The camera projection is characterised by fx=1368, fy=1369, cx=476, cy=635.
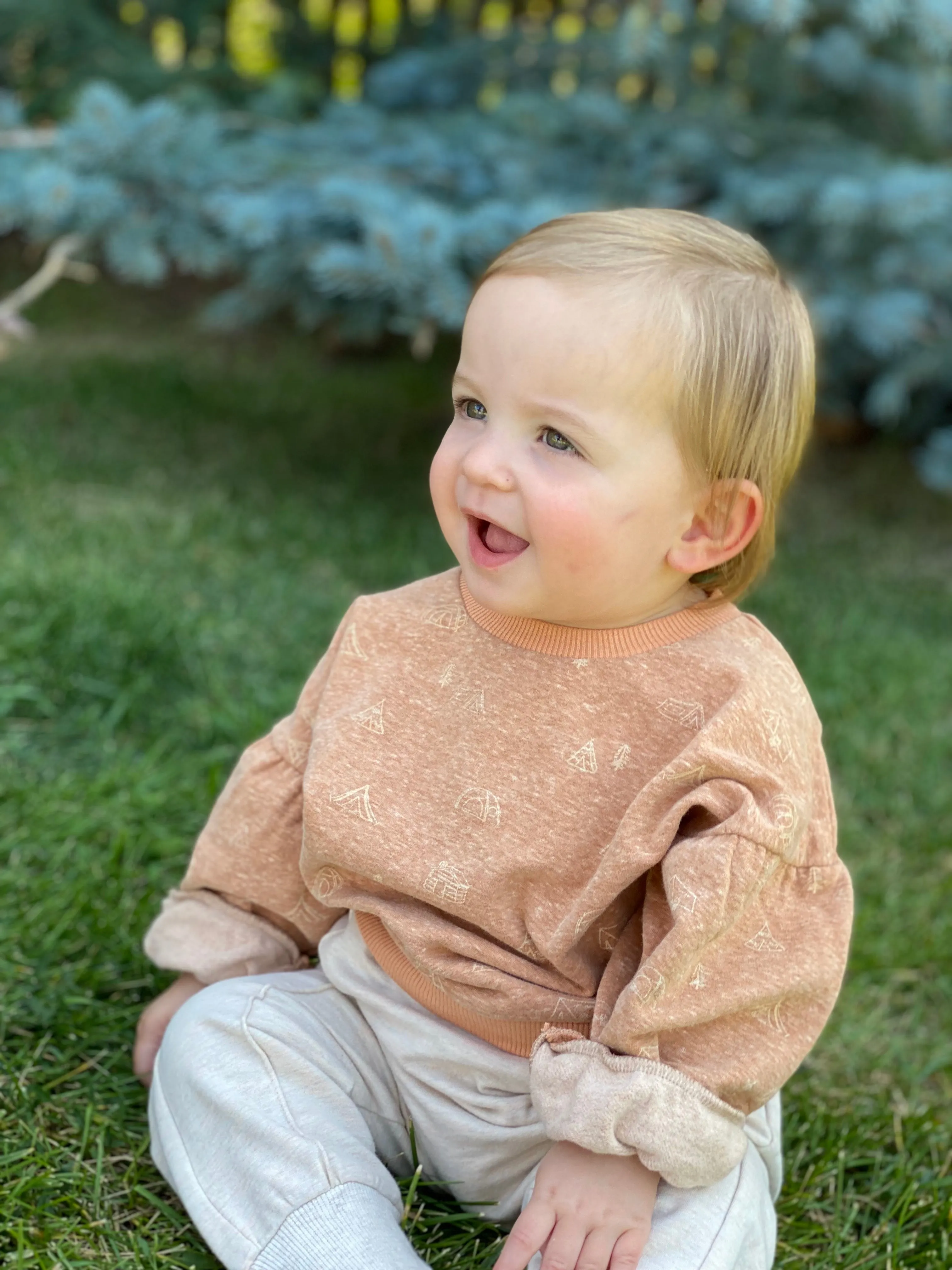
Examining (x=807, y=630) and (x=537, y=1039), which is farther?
(x=807, y=630)

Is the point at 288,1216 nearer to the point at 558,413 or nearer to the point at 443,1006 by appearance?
the point at 443,1006

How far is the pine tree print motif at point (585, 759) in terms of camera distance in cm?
140

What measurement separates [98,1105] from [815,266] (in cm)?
262

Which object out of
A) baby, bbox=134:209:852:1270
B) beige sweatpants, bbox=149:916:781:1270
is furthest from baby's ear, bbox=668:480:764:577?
beige sweatpants, bbox=149:916:781:1270

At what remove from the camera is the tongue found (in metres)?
1.37

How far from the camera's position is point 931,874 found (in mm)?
2395

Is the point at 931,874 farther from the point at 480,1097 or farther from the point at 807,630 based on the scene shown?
the point at 480,1097

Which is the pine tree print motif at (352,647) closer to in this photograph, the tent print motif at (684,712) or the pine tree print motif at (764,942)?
the tent print motif at (684,712)

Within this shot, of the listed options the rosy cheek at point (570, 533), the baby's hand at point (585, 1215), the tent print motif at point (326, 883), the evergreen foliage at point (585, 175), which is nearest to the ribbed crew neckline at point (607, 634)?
the rosy cheek at point (570, 533)

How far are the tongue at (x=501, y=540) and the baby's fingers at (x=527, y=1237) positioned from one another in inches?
24.9

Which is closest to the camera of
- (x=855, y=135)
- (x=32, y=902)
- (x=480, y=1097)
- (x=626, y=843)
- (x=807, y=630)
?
(x=626, y=843)

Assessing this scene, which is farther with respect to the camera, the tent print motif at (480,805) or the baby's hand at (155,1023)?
the baby's hand at (155,1023)

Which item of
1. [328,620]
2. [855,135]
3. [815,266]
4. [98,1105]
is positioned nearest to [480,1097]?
[98,1105]

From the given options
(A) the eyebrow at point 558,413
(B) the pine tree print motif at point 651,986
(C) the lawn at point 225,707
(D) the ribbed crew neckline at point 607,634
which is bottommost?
(C) the lawn at point 225,707
